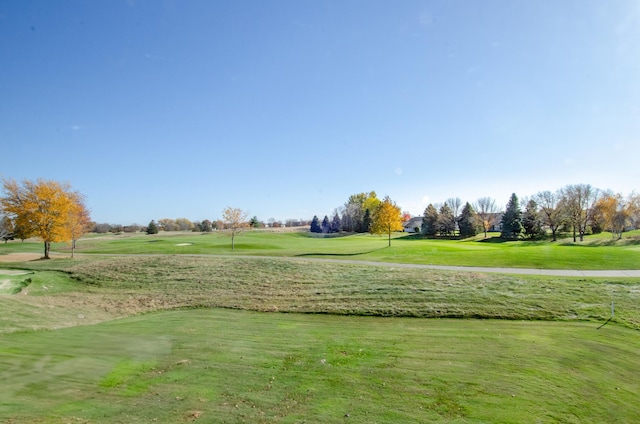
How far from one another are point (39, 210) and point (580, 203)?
7320 cm

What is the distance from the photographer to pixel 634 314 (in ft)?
41.3

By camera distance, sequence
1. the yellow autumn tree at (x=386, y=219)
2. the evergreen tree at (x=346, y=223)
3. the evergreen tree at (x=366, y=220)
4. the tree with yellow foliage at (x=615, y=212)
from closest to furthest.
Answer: the yellow autumn tree at (x=386, y=219) → the tree with yellow foliage at (x=615, y=212) → the evergreen tree at (x=366, y=220) → the evergreen tree at (x=346, y=223)

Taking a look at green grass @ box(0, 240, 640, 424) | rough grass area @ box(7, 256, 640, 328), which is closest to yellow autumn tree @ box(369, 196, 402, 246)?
rough grass area @ box(7, 256, 640, 328)

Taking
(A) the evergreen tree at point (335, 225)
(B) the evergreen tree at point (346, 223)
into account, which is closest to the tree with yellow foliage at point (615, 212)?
(B) the evergreen tree at point (346, 223)

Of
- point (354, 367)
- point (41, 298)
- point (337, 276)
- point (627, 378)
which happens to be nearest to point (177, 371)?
point (354, 367)

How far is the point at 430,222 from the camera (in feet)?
226

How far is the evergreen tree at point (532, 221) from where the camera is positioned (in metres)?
56.7

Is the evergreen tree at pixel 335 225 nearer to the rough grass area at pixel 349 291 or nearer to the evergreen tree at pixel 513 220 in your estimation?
the evergreen tree at pixel 513 220

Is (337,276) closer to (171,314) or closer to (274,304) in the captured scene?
(274,304)

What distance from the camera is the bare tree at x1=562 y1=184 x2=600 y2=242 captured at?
5281cm

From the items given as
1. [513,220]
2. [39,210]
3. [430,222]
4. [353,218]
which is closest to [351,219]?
[353,218]

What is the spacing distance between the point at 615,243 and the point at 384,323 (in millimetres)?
43883

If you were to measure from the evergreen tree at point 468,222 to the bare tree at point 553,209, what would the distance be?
35.1ft

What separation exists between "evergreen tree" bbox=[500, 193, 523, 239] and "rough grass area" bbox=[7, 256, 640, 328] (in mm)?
46768
